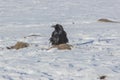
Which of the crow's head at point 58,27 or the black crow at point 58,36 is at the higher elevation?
the crow's head at point 58,27

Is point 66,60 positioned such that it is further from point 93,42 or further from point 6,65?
point 93,42

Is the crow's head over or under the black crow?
over

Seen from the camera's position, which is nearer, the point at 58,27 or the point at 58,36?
the point at 58,36

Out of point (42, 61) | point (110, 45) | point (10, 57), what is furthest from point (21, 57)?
point (110, 45)

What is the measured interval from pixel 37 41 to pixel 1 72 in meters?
8.49

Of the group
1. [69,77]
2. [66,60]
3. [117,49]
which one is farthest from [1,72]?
[117,49]

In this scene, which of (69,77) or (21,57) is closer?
(69,77)

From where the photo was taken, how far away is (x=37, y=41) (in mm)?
18703

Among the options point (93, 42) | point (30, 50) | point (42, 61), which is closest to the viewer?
point (42, 61)

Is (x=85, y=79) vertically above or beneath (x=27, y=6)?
above

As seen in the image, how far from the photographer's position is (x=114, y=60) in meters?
12.2

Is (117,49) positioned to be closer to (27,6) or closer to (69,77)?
(69,77)

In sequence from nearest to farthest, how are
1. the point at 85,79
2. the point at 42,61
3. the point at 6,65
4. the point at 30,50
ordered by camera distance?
the point at 85,79, the point at 6,65, the point at 42,61, the point at 30,50

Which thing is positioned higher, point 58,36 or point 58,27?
point 58,27
